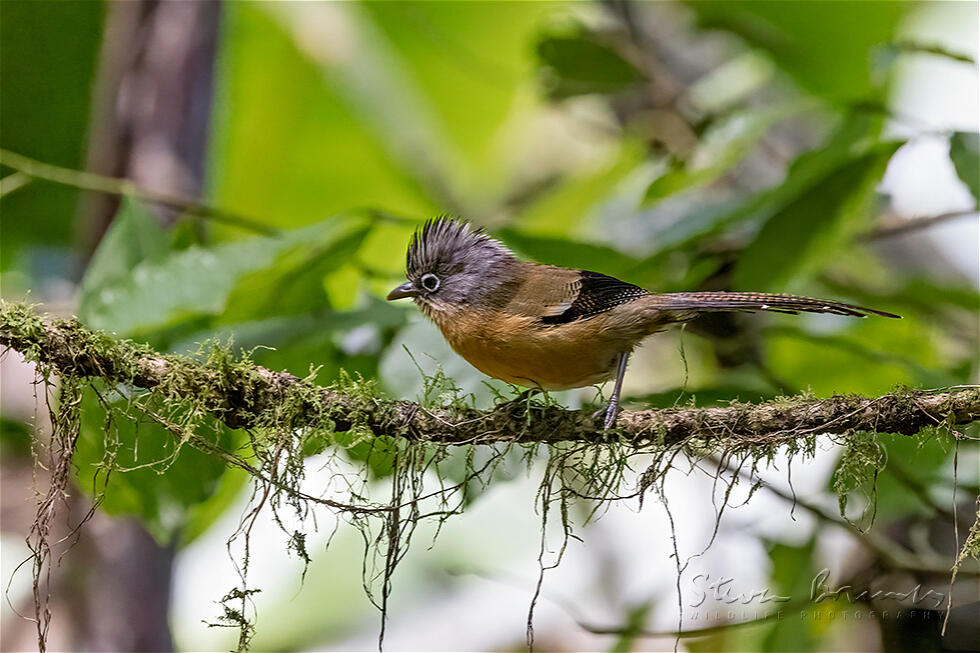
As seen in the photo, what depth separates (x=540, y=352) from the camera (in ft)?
A: 7.48

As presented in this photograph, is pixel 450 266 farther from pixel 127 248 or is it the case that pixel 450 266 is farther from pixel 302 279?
pixel 127 248

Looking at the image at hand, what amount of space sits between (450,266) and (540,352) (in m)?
0.51

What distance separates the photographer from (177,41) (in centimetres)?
371

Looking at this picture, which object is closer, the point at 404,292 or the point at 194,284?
the point at 194,284

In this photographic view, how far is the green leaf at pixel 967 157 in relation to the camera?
2443mm

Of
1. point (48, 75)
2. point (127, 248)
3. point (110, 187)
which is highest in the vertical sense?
point (48, 75)

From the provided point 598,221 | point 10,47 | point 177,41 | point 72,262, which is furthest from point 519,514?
point 10,47

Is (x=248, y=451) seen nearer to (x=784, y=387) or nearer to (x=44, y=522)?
(x=44, y=522)

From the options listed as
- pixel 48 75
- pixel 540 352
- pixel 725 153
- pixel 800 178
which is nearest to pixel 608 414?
pixel 540 352

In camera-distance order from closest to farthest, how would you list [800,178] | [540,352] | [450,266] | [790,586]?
[540,352] < [800,178] < [450,266] < [790,586]

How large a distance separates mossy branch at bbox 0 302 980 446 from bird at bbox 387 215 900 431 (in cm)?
24

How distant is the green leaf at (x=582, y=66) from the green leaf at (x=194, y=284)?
189 centimetres

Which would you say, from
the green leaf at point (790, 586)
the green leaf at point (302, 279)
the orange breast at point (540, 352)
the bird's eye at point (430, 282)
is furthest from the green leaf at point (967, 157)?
the green leaf at point (302, 279)

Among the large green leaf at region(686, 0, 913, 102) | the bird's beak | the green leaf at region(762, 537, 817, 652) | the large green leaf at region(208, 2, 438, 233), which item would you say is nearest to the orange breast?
the bird's beak
